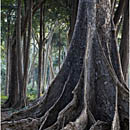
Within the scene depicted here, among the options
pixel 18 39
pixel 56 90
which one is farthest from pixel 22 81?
pixel 56 90

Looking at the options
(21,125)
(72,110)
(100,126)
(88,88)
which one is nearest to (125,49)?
(88,88)

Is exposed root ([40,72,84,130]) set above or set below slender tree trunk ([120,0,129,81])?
below

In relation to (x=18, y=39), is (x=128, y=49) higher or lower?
lower

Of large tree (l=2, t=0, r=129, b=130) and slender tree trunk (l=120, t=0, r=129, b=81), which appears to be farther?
slender tree trunk (l=120, t=0, r=129, b=81)

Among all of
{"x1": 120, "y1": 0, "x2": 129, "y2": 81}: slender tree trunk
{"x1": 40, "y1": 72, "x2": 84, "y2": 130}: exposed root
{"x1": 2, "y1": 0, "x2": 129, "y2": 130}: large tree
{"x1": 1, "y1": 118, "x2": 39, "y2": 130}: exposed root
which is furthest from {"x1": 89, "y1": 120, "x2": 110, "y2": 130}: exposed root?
{"x1": 120, "y1": 0, "x2": 129, "y2": 81}: slender tree trunk

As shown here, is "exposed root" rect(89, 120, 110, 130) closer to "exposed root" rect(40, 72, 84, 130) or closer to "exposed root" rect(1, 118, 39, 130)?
"exposed root" rect(40, 72, 84, 130)

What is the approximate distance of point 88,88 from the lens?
4.82 metres

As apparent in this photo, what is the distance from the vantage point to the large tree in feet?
14.4

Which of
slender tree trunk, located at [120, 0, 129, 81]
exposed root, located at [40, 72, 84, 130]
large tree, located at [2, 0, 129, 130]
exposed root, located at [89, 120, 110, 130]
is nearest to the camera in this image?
exposed root, located at [89, 120, 110, 130]

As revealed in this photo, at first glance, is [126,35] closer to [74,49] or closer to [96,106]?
[74,49]

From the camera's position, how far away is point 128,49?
23.5 feet

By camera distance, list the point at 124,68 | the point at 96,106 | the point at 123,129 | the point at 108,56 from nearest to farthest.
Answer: the point at 123,129 < the point at 96,106 < the point at 108,56 < the point at 124,68

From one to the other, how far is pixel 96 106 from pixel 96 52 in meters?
1.07

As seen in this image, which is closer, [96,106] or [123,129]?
[123,129]
